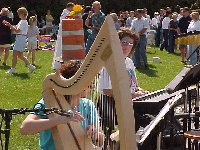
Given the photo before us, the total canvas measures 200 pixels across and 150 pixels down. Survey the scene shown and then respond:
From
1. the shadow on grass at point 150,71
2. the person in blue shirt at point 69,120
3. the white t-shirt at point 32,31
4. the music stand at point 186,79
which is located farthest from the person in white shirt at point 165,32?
the person in blue shirt at point 69,120

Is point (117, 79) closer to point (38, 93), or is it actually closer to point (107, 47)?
point (107, 47)

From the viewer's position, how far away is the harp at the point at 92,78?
2.49 metres

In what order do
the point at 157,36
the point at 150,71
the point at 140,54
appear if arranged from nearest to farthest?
the point at 150,71, the point at 140,54, the point at 157,36

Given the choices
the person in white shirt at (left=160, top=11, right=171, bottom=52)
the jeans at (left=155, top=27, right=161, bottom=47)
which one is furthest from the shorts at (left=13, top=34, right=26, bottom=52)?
the jeans at (left=155, top=27, right=161, bottom=47)

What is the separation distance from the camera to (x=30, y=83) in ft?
36.4

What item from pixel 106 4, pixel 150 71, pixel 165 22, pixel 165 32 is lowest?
pixel 150 71

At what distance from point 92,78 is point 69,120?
29 centimetres

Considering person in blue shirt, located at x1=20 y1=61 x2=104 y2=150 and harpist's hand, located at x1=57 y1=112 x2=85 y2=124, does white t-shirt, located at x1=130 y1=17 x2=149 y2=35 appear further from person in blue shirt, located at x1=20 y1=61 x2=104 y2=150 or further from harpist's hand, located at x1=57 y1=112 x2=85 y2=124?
harpist's hand, located at x1=57 y1=112 x2=85 y2=124

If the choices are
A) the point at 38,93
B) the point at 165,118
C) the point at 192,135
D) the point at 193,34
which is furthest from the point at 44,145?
the point at 38,93

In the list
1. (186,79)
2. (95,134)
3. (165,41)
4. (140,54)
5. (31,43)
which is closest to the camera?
(95,134)

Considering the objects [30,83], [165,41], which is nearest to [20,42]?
[30,83]

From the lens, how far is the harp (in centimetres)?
249

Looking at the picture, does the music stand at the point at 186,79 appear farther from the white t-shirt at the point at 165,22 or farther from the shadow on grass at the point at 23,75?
the white t-shirt at the point at 165,22

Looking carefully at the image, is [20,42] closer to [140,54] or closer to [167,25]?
[140,54]
